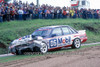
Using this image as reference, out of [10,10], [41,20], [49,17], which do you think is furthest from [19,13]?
[49,17]

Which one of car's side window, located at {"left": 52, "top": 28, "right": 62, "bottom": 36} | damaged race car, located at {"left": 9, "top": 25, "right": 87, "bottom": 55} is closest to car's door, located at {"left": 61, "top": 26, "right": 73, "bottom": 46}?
damaged race car, located at {"left": 9, "top": 25, "right": 87, "bottom": 55}

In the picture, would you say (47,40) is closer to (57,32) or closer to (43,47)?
(43,47)

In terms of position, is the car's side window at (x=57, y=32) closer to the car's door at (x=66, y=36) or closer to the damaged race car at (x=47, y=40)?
the damaged race car at (x=47, y=40)

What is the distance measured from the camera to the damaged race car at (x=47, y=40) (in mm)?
10141

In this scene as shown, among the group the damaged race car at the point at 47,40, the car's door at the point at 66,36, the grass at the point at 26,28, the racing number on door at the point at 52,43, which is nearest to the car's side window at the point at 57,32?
the damaged race car at the point at 47,40

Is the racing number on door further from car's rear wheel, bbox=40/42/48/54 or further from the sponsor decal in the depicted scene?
car's rear wheel, bbox=40/42/48/54

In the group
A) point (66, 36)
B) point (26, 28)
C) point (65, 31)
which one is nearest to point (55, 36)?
point (66, 36)

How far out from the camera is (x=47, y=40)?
35.0 ft

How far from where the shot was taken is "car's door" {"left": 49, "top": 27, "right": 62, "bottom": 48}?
10.9 meters

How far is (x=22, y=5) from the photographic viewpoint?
19.8 metres

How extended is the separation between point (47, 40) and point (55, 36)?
742 millimetres

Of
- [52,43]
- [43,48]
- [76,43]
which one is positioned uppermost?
[52,43]

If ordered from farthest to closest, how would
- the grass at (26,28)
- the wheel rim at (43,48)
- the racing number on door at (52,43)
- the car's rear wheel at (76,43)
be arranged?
the grass at (26,28), the car's rear wheel at (76,43), the racing number on door at (52,43), the wheel rim at (43,48)

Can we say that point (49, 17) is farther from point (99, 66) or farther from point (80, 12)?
point (99, 66)
